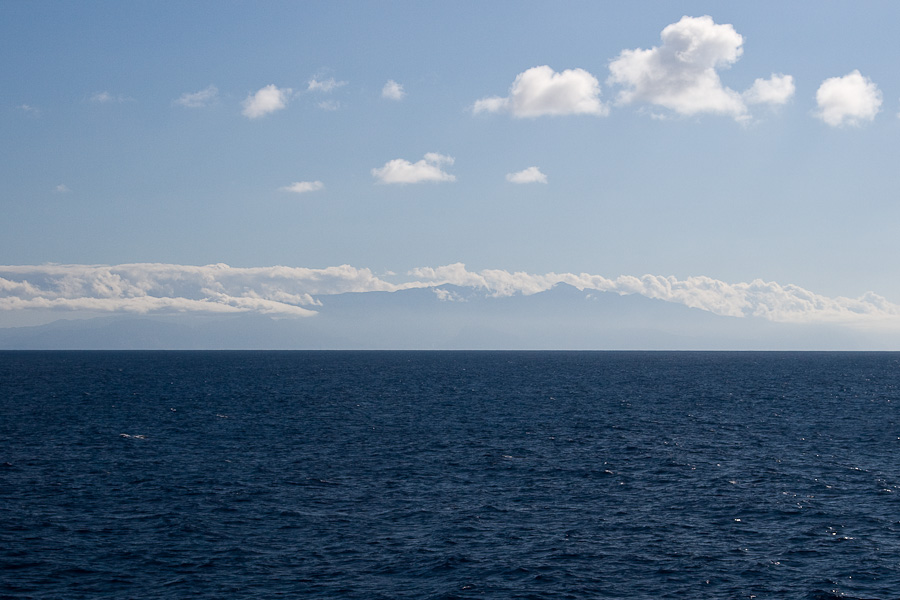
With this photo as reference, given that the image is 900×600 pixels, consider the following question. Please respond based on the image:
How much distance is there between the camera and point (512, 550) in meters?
39.6

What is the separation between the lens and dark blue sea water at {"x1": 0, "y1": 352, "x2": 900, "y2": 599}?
34938mm

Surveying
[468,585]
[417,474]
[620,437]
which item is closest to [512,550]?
[468,585]

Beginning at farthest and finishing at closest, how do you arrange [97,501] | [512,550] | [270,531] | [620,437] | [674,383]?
[674,383]
[620,437]
[97,501]
[270,531]
[512,550]

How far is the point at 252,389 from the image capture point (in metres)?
156

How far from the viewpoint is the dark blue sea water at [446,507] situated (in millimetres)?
34938

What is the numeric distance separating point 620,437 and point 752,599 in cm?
4881

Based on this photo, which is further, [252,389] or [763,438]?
[252,389]

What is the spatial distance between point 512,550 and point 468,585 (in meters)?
5.86

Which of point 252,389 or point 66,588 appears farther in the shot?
point 252,389

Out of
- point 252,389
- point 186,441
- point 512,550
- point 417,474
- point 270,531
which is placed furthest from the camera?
point 252,389

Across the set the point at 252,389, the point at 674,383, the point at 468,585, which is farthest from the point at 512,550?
the point at 674,383

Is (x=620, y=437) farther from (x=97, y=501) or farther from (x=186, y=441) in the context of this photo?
(x=97, y=501)

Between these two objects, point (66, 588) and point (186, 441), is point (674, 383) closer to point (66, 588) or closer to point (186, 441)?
point (186, 441)

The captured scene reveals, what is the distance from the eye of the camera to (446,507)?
159ft
